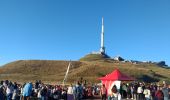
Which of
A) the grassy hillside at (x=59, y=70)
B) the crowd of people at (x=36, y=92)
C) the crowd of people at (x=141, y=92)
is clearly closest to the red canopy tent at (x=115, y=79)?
the crowd of people at (x=141, y=92)

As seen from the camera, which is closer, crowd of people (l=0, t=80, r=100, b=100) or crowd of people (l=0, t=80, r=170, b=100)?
crowd of people (l=0, t=80, r=100, b=100)

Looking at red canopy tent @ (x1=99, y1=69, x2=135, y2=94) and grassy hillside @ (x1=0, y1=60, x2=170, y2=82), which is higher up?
grassy hillside @ (x1=0, y1=60, x2=170, y2=82)

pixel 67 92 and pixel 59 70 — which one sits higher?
pixel 59 70

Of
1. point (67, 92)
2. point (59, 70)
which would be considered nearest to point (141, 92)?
point (67, 92)

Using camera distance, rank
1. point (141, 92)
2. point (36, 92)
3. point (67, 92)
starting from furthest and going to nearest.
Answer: point (141, 92)
point (67, 92)
point (36, 92)

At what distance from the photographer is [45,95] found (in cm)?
2842

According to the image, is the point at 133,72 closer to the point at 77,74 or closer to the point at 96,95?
the point at 77,74

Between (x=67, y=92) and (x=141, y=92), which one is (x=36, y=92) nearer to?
(x=67, y=92)

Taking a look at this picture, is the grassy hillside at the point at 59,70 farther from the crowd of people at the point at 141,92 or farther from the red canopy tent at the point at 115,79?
the crowd of people at the point at 141,92

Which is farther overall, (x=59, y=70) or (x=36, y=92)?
(x=59, y=70)

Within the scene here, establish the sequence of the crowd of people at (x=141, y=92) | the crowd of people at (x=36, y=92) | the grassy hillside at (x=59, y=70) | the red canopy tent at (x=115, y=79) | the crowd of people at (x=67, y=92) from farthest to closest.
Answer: the grassy hillside at (x=59, y=70) < the red canopy tent at (x=115, y=79) < the crowd of people at (x=141, y=92) < the crowd of people at (x=67, y=92) < the crowd of people at (x=36, y=92)

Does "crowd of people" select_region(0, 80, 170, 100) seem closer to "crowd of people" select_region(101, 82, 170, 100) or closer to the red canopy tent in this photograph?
"crowd of people" select_region(101, 82, 170, 100)

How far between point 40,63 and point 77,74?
25.2 m

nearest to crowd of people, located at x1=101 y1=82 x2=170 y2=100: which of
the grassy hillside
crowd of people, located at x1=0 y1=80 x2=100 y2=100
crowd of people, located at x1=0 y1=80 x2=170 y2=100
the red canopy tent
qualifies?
crowd of people, located at x1=0 y1=80 x2=170 y2=100
